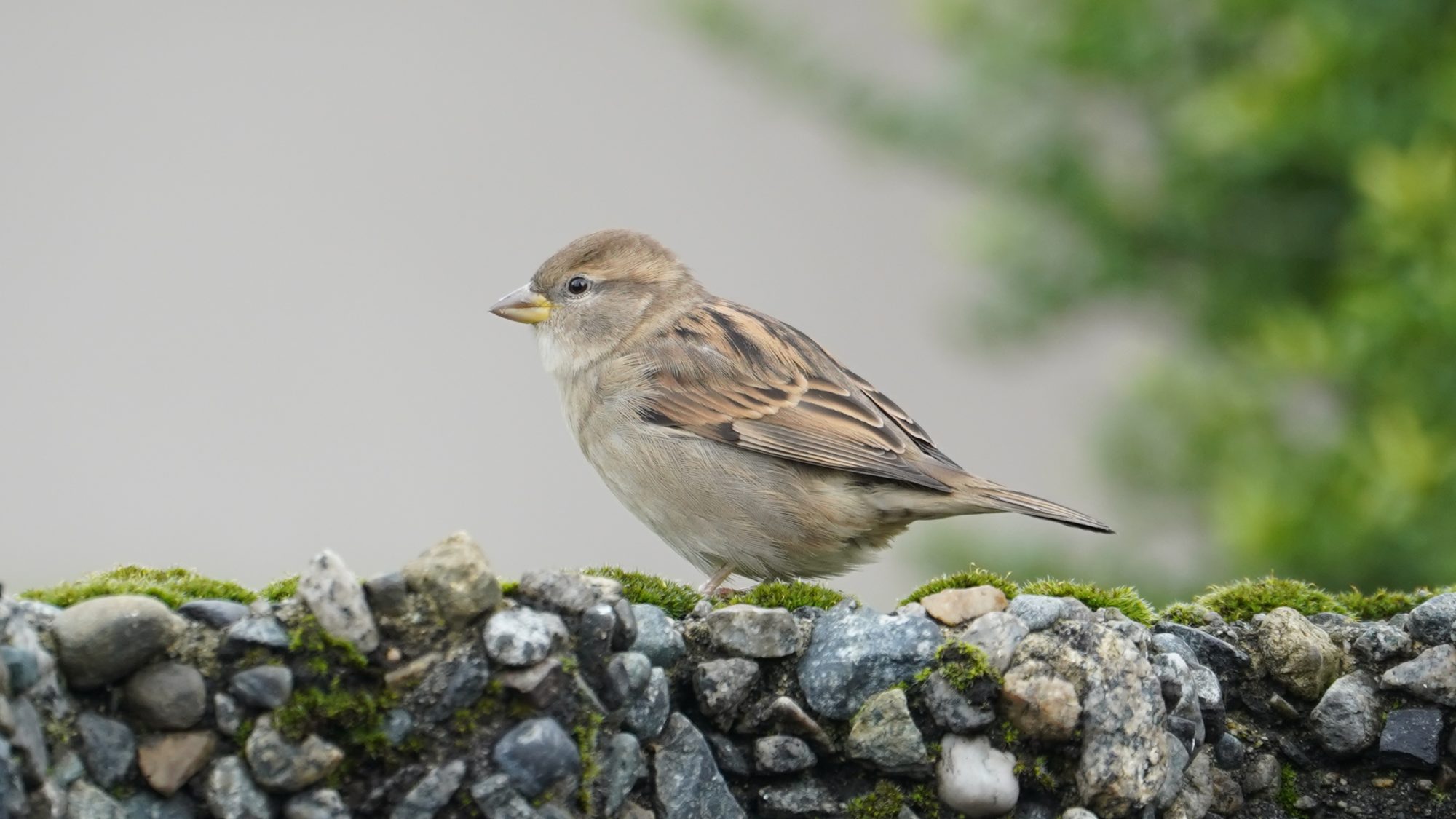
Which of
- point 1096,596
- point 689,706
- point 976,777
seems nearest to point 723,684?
point 689,706

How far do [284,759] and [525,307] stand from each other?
9.78 feet

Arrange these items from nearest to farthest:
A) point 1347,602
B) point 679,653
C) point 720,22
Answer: point 679,653 → point 1347,602 → point 720,22

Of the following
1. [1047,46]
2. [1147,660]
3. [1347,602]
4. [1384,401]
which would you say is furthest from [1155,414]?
[1147,660]

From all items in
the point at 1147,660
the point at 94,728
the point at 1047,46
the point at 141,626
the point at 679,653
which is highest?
the point at 1047,46

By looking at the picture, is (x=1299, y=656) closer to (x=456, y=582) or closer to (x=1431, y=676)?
(x=1431, y=676)

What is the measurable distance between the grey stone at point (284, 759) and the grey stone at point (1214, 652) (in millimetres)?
1426

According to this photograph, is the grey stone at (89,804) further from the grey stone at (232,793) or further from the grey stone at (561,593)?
the grey stone at (561,593)

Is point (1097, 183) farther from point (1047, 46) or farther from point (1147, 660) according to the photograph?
point (1147, 660)

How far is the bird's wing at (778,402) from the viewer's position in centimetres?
405

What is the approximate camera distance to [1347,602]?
9.61ft

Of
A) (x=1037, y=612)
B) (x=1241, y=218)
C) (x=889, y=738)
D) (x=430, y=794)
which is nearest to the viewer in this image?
(x=430, y=794)

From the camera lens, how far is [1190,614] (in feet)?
9.11

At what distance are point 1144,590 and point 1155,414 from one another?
63cm

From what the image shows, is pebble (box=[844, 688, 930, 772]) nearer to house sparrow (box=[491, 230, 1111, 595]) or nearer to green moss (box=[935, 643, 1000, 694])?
green moss (box=[935, 643, 1000, 694])
